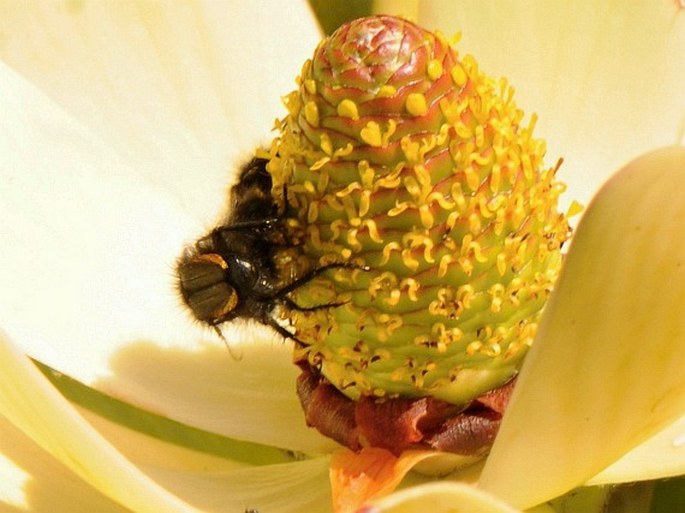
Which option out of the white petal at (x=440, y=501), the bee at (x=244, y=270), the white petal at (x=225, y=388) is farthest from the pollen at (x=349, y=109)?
the white petal at (x=440, y=501)

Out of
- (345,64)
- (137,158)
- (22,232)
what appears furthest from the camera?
(137,158)

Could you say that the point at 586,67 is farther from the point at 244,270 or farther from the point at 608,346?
the point at 608,346

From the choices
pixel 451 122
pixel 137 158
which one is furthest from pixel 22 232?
pixel 451 122

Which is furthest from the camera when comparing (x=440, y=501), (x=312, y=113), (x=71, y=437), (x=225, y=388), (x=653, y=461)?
(x=225, y=388)

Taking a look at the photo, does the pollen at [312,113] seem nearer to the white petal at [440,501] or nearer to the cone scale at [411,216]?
the cone scale at [411,216]

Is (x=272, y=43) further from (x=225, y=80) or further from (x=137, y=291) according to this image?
(x=137, y=291)

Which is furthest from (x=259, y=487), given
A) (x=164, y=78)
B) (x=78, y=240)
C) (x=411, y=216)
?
(x=164, y=78)
